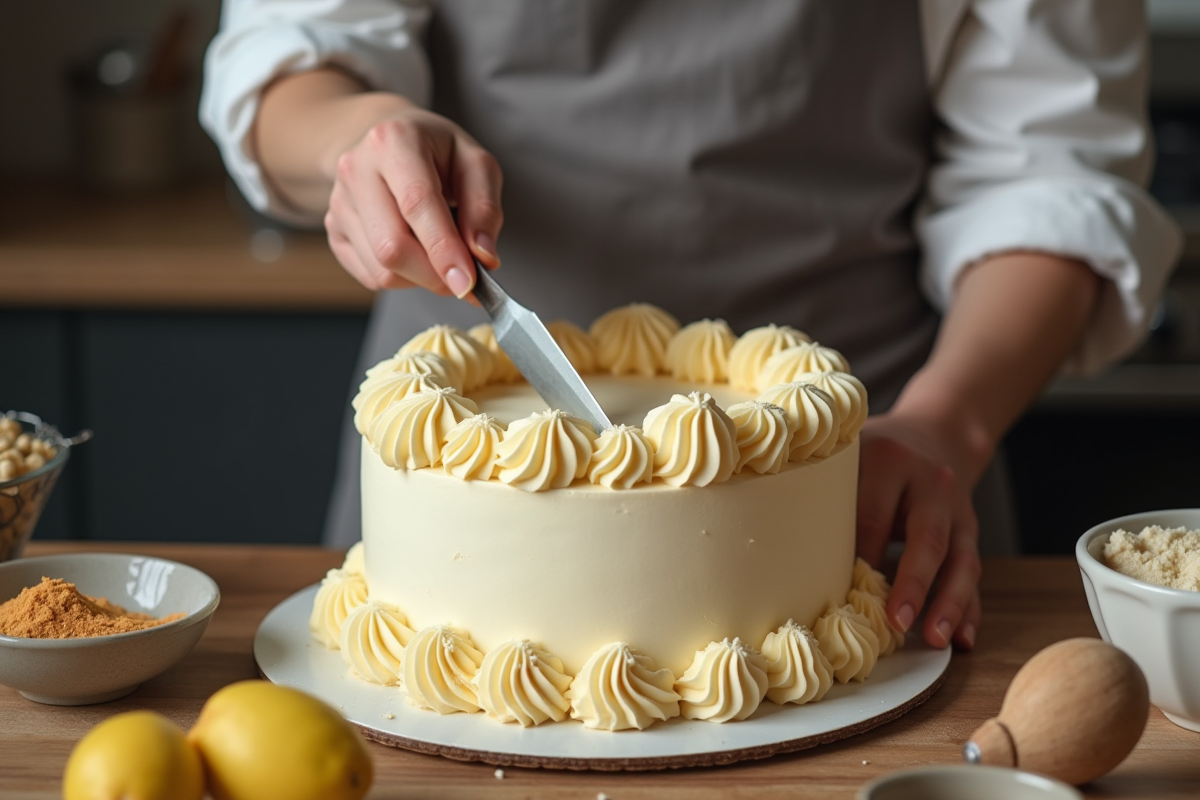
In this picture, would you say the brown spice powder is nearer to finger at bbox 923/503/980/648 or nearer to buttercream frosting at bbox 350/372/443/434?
buttercream frosting at bbox 350/372/443/434

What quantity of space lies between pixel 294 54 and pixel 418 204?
45 centimetres

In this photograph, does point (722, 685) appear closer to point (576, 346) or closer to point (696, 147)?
point (576, 346)

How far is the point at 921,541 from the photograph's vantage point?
3.84 ft

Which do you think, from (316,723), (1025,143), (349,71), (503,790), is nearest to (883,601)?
(503,790)

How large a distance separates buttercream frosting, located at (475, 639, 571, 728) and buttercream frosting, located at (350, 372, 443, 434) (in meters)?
0.23

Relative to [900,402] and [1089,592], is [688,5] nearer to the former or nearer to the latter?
[900,402]

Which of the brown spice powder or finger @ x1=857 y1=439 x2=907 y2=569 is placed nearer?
the brown spice powder

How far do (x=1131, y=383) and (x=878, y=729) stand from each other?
5.18ft

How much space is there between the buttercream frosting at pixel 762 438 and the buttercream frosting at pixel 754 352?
20 cm

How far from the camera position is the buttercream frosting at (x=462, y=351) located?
1224mm

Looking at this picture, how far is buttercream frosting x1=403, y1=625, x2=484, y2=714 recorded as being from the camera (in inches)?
39.6

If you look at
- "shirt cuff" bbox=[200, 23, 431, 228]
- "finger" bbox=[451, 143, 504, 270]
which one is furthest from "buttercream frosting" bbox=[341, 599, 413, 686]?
"shirt cuff" bbox=[200, 23, 431, 228]

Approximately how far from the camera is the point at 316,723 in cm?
81

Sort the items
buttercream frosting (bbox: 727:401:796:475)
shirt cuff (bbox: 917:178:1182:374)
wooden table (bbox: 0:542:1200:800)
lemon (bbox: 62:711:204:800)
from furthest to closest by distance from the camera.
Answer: shirt cuff (bbox: 917:178:1182:374) → buttercream frosting (bbox: 727:401:796:475) → wooden table (bbox: 0:542:1200:800) → lemon (bbox: 62:711:204:800)
